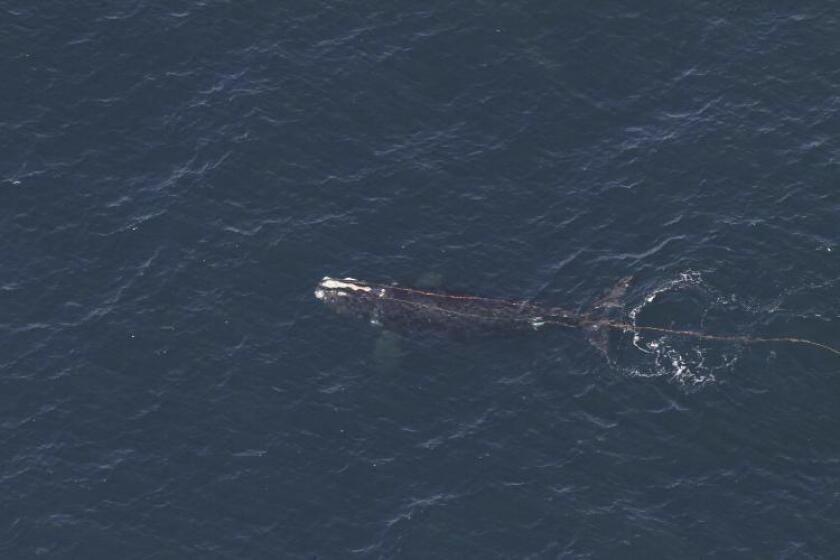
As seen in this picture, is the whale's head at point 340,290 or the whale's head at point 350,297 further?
the whale's head at point 340,290

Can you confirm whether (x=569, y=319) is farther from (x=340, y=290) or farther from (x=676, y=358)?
(x=340, y=290)

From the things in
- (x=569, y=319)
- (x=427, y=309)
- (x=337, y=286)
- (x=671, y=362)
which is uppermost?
(x=337, y=286)

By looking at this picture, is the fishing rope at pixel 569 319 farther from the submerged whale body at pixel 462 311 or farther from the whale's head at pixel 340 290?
the whale's head at pixel 340 290

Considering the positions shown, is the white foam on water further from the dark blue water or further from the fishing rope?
the fishing rope

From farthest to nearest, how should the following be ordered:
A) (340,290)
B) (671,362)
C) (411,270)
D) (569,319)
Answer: (411,270), (340,290), (569,319), (671,362)

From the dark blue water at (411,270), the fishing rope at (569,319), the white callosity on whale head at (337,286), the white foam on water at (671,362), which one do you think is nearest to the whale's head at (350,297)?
the white callosity on whale head at (337,286)

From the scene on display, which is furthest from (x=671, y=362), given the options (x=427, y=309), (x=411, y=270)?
(x=411, y=270)
